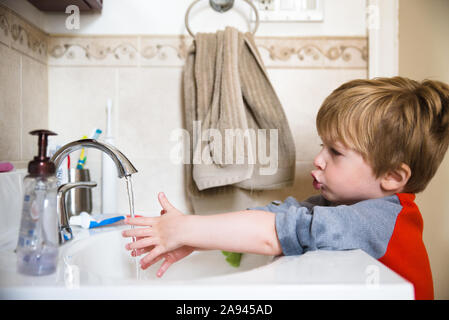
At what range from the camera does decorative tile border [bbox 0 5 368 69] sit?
108cm

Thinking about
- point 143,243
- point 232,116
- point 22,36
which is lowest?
point 143,243

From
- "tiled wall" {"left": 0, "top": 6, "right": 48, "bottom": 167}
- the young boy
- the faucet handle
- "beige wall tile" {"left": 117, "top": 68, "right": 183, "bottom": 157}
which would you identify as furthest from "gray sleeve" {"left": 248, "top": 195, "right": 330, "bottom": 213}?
"tiled wall" {"left": 0, "top": 6, "right": 48, "bottom": 167}

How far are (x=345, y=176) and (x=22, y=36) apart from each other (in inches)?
33.1

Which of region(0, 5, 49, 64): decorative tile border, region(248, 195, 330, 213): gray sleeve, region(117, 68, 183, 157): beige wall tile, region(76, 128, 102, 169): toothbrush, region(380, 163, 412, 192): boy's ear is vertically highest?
region(0, 5, 49, 64): decorative tile border

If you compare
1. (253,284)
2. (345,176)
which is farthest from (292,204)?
(253,284)

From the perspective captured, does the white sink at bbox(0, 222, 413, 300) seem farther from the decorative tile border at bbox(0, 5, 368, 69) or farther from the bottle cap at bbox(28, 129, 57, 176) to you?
the decorative tile border at bbox(0, 5, 368, 69)

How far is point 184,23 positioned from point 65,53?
14.3 inches

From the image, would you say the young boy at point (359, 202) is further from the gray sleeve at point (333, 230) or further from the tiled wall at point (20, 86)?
the tiled wall at point (20, 86)

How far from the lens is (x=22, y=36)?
91 centimetres

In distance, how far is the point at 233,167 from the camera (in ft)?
3.09

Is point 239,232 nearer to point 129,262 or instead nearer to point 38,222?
point 38,222
